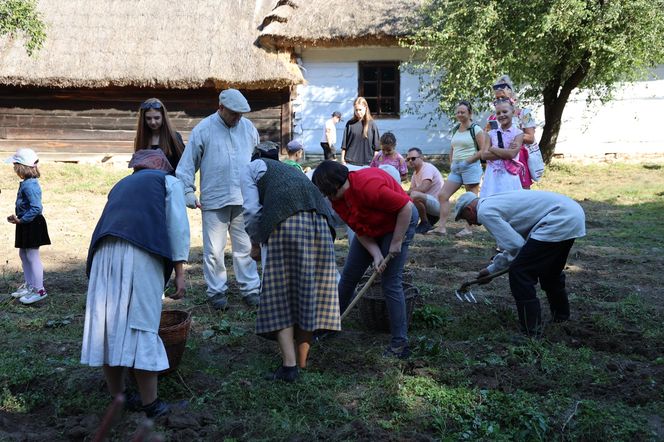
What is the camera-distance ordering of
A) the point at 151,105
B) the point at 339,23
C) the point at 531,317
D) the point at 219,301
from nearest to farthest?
the point at 531,317
the point at 151,105
the point at 219,301
the point at 339,23

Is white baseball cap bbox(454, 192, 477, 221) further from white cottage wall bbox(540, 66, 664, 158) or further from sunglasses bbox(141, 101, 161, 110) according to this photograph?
white cottage wall bbox(540, 66, 664, 158)

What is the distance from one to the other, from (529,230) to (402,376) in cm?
152

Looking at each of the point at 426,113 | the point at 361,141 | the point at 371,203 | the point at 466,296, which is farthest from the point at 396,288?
the point at 426,113

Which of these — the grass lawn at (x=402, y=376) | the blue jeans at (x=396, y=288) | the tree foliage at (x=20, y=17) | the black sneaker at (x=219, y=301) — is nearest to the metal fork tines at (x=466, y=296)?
the grass lawn at (x=402, y=376)

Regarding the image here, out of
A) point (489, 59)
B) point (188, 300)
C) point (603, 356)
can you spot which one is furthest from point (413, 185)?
point (489, 59)

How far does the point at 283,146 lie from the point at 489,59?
17.2ft

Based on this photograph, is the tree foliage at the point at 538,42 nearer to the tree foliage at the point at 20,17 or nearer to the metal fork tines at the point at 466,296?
the tree foliage at the point at 20,17

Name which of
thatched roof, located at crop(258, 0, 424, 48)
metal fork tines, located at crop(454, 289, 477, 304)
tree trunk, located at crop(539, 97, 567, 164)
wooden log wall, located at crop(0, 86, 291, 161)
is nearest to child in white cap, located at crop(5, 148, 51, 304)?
metal fork tines, located at crop(454, 289, 477, 304)

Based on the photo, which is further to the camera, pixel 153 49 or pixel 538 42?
pixel 153 49

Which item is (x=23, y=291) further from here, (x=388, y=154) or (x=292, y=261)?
(x=388, y=154)

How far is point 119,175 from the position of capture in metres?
14.1

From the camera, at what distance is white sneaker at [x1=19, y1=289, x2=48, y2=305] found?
5.83 meters

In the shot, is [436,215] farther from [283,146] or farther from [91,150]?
[91,150]

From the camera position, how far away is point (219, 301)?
18.6ft
